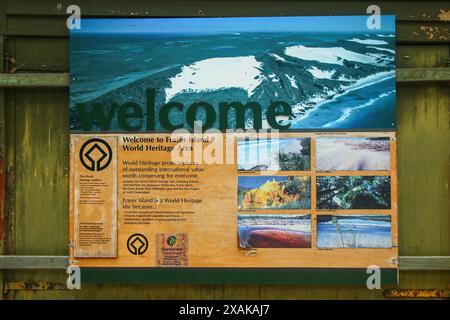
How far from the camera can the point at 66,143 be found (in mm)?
4668

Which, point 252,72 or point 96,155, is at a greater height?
point 252,72

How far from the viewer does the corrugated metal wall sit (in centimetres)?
456

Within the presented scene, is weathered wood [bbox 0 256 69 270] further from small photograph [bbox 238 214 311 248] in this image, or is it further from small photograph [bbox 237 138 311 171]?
small photograph [bbox 237 138 311 171]

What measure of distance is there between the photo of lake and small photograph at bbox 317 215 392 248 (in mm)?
796

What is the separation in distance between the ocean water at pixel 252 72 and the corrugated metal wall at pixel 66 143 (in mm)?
237

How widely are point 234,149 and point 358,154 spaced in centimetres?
108

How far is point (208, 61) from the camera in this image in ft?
14.8

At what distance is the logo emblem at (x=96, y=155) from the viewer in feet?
14.9

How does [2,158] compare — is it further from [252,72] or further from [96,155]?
[252,72]

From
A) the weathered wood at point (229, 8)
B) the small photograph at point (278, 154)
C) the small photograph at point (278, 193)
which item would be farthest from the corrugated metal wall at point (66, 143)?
the small photograph at point (278, 154)

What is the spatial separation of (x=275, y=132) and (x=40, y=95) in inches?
85.3

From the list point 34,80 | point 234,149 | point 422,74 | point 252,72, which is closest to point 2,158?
point 34,80

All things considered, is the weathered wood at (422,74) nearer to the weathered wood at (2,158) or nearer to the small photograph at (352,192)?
the small photograph at (352,192)

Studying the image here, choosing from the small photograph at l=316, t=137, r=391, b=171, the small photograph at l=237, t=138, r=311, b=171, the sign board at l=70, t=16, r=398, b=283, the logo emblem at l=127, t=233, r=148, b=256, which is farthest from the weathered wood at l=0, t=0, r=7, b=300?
the small photograph at l=316, t=137, r=391, b=171
